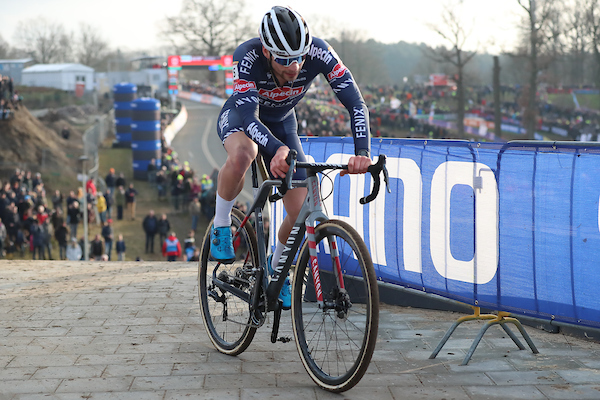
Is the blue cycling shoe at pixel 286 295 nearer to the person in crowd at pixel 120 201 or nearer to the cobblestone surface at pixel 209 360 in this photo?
the cobblestone surface at pixel 209 360

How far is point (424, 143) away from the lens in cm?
565

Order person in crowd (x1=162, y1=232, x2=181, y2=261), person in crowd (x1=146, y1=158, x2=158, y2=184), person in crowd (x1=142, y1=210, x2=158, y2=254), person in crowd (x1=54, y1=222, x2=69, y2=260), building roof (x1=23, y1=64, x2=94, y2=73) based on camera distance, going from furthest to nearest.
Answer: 1. building roof (x1=23, y1=64, x2=94, y2=73)
2. person in crowd (x1=146, y1=158, x2=158, y2=184)
3. person in crowd (x1=142, y1=210, x2=158, y2=254)
4. person in crowd (x1=54, y1=222, x2=69, y2=260)
5. person in crowd (x1=162, y1=232, x2=181, y2=261)

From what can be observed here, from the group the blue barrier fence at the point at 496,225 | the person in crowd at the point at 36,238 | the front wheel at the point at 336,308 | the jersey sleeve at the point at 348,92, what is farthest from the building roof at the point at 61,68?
the front wheel at the point at 336,308

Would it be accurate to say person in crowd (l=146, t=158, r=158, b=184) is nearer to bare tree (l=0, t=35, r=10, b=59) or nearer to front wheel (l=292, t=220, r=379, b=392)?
front wheel (l=292, t=220, r=379, b=392)

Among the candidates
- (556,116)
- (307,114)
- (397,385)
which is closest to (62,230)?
(397,385)

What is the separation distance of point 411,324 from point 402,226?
32.9 inches

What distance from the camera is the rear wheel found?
4.48m

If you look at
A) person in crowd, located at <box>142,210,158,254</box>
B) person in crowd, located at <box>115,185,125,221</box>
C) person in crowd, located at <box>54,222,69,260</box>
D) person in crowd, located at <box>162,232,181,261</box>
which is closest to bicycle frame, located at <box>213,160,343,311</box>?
person in crowd, located at <box>162,232,181,261</box>

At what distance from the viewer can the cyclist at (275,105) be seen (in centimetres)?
371

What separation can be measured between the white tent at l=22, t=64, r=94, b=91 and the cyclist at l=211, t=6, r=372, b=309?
67186mm

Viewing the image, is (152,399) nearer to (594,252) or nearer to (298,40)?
(298,40)

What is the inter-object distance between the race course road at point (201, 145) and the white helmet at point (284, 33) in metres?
26.2

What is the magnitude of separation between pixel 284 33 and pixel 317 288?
143 centimetres

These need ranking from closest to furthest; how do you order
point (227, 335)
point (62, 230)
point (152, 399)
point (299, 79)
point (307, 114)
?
point (152, 399), point (299, 79), point (227, 335), point (62, 230), point (307, 114)
